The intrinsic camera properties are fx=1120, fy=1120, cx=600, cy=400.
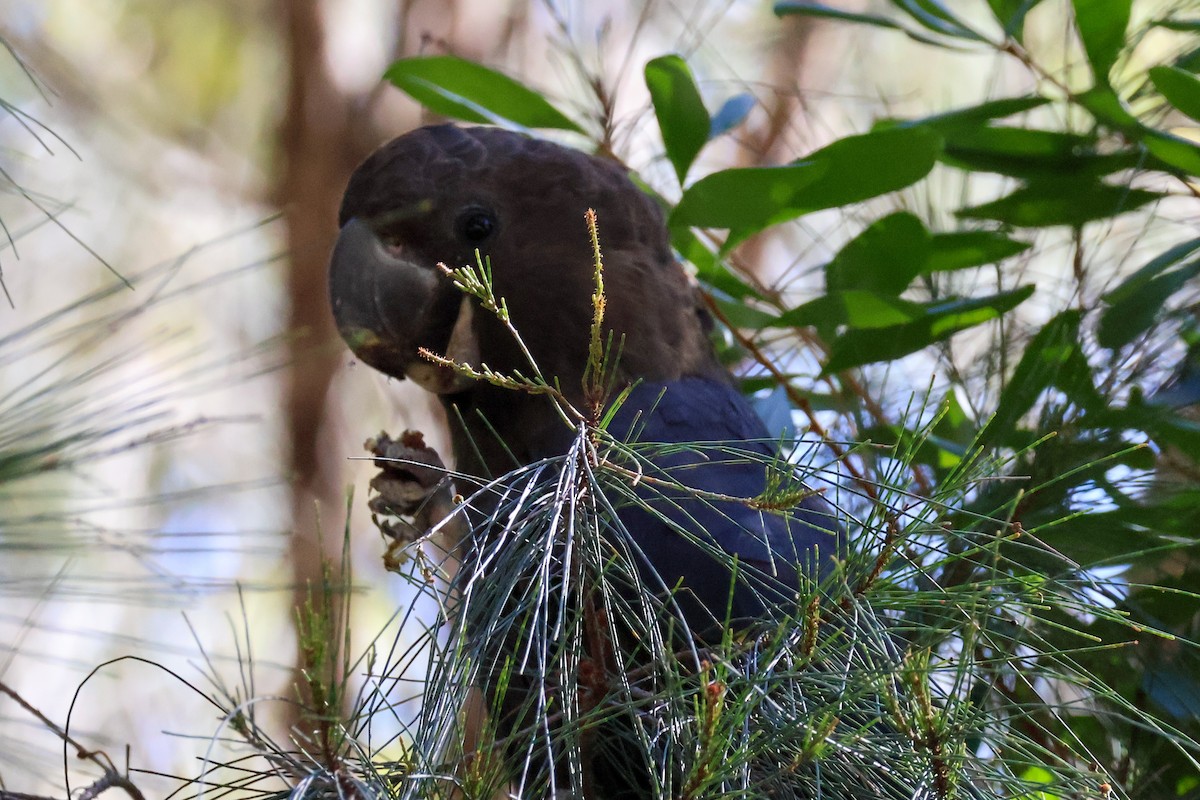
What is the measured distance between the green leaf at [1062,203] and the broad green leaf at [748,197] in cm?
33

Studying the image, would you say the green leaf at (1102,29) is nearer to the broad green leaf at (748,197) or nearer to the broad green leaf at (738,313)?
the broad green leaf at (748,197)

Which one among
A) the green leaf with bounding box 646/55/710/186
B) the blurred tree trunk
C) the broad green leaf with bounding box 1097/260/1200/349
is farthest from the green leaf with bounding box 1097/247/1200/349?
the blurred tree trunk

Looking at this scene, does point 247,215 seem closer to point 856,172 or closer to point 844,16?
point 844,16

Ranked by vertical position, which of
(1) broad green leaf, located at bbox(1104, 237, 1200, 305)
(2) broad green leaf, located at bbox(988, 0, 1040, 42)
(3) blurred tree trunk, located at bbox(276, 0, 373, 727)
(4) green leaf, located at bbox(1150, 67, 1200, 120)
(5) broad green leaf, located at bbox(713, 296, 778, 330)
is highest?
(3) blurred tree trunk, located at bbox(276, 0, 373, 727)

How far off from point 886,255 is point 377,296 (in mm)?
687

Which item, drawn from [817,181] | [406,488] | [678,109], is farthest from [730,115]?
[406,488]

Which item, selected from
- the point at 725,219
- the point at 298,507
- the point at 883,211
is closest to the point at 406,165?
the point at 725,219

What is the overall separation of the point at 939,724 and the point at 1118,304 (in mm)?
904

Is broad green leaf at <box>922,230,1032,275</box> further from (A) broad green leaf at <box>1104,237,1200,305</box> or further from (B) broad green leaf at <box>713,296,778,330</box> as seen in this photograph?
(B) broad green leaf at <box>713,296,778,330</box>

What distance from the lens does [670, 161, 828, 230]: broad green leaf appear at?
1.34 m

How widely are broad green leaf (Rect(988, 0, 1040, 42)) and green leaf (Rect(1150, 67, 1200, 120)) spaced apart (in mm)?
199

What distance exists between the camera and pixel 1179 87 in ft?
4.12

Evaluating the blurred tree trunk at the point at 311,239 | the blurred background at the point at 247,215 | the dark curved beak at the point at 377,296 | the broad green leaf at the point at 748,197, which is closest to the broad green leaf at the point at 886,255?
the broad green leaf at the point at 748,197

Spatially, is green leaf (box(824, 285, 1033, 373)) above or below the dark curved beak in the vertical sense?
below
